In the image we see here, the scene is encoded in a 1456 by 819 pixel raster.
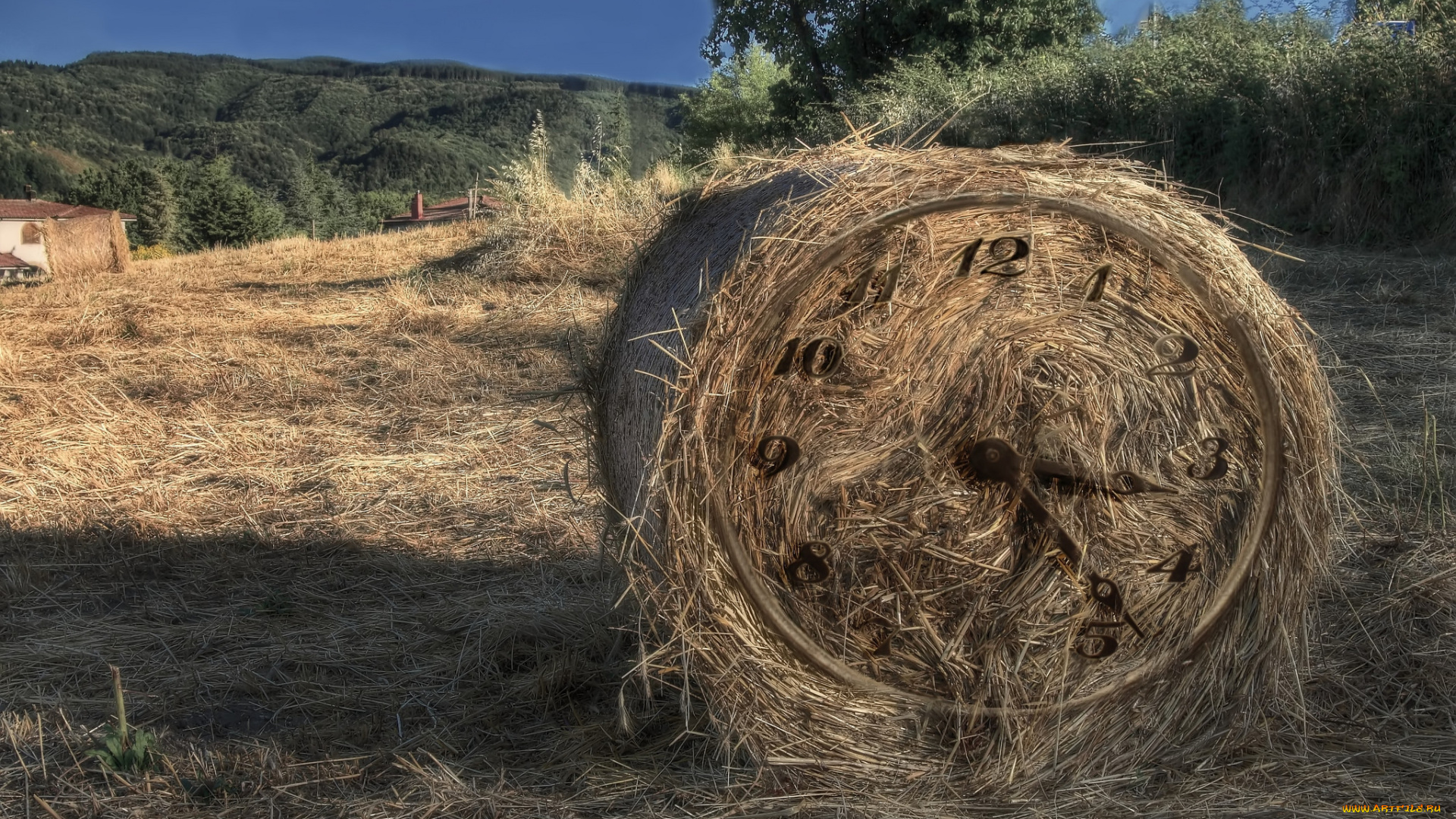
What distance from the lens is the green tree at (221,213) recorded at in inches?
2295

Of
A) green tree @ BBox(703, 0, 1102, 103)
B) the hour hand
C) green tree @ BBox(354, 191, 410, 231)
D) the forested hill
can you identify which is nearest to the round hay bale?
the hour hand

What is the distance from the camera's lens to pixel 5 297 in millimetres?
11867

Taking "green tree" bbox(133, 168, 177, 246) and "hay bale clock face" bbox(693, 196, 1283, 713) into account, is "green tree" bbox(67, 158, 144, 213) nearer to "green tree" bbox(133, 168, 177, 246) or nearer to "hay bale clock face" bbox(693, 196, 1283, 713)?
"green tree" bbox(133, 168, 177, 246)

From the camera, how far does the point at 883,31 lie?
2339cm

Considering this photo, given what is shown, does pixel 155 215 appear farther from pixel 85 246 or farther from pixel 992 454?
pixel 992 454

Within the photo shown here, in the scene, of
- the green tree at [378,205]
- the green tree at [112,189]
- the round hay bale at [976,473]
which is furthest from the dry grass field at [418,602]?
the green tree at [378,205]

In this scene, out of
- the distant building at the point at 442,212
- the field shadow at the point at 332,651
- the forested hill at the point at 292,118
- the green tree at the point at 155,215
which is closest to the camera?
the field shadow at the point at 332,651

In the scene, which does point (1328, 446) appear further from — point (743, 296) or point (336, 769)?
point (336, 769)

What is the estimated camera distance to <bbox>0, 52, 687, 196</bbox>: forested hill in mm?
75812

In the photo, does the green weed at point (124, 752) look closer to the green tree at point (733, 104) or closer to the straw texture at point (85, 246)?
the straw texture at point (85, 246)

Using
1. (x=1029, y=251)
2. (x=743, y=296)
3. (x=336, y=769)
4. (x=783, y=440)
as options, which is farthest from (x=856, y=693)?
(x=336, y=769)

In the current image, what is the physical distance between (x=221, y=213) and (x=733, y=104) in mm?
38028

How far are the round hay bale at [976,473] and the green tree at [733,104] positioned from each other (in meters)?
28.0

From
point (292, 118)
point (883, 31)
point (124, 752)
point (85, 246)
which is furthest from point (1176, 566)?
point (292, 118)
